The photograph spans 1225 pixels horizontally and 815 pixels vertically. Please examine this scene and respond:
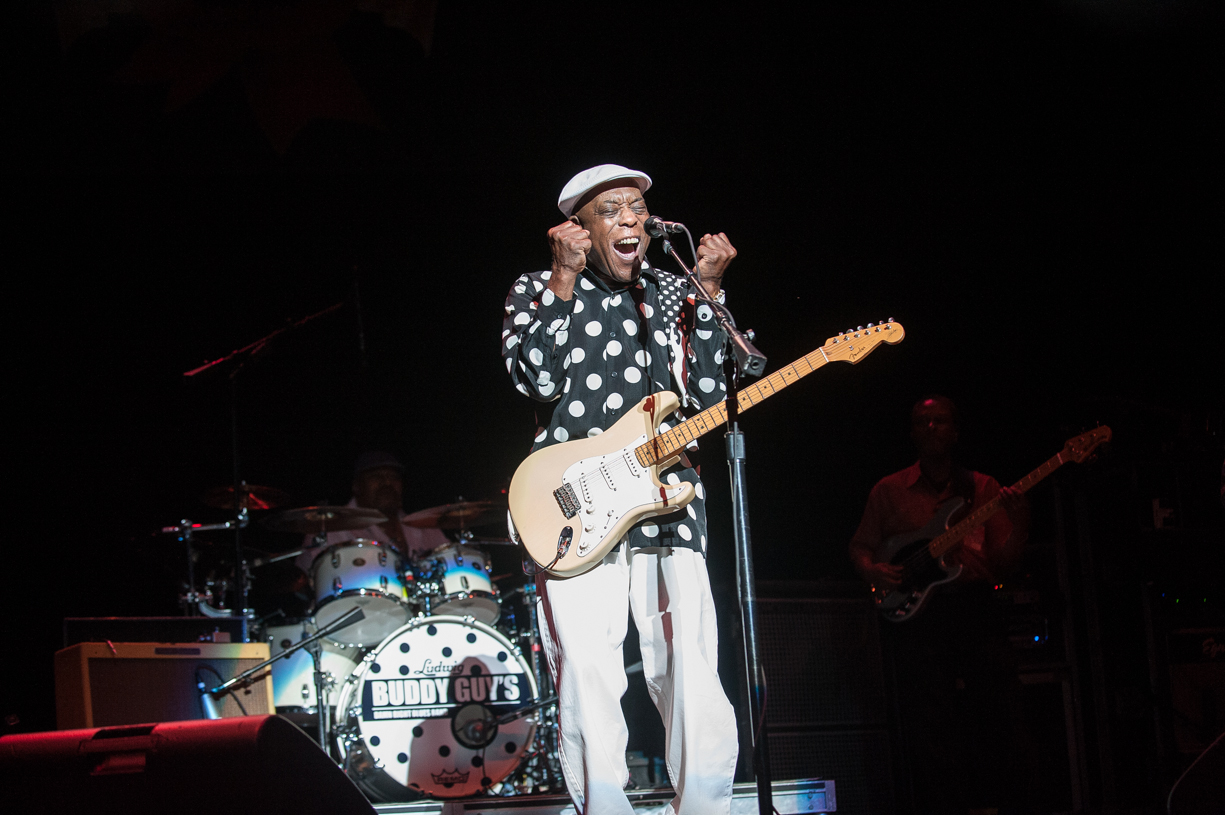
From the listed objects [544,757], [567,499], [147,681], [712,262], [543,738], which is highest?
[712,262]

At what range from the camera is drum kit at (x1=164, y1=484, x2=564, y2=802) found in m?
5.19

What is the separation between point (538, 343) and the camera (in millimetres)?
2820

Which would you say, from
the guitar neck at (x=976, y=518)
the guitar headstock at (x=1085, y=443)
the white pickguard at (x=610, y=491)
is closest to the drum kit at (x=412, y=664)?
the guitar neck at (x=976, y=518)

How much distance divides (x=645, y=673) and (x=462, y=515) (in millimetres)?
3252

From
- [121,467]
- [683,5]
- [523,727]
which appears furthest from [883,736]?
[121,467]

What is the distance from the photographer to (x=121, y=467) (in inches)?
240

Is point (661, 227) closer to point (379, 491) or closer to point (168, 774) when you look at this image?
point (168, 774)

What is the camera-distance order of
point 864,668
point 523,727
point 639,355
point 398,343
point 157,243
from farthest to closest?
point 398,343
point 157,243
point 523,727
point 864,668
point 639,355

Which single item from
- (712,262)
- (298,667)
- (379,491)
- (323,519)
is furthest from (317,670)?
(712,262)

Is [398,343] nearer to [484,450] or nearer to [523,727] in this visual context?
[484,450]

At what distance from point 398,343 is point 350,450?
917mm

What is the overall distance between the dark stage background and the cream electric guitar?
2493 millimetres

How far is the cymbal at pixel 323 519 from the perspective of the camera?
18.5ft

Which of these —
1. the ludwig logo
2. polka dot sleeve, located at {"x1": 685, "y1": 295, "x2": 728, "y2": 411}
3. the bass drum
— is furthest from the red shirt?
the ludwig logo
